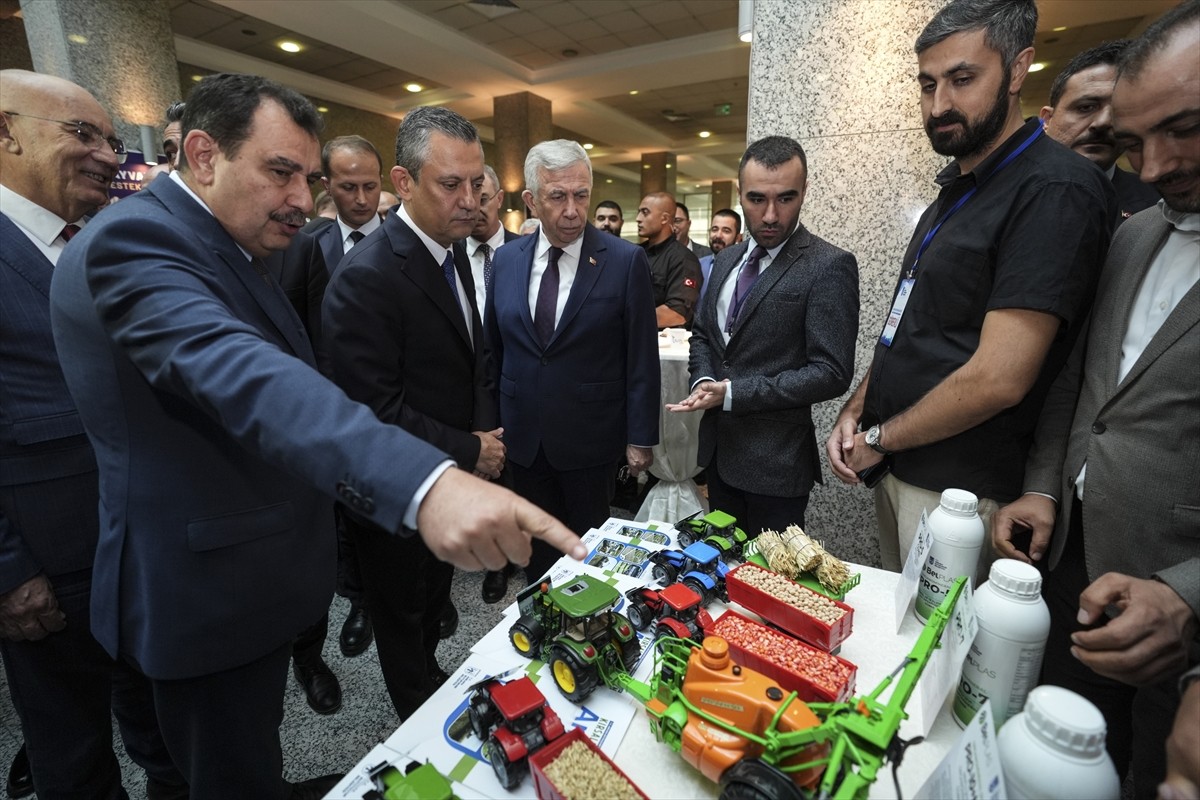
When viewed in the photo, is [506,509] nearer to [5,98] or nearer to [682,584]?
[682,584]

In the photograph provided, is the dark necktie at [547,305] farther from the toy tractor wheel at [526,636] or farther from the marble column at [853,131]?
the marble column at [853,131]


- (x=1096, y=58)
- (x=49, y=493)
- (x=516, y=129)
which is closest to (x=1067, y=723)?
(x=49, y=493)

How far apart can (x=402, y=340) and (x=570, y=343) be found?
63cm

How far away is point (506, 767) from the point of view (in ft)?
2.62

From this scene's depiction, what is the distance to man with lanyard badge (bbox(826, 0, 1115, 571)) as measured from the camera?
1255 millimetres

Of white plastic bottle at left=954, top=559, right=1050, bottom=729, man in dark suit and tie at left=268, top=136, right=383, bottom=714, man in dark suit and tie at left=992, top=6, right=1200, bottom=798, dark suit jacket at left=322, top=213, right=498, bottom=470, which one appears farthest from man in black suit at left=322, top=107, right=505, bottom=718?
man in dark suit and tie at left=992, top=6, right=1200, bottom=798

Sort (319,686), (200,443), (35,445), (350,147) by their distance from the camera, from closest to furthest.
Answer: (200,443) < (35,445) < (319,686) < (350,147)

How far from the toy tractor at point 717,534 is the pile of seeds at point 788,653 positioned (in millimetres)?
303

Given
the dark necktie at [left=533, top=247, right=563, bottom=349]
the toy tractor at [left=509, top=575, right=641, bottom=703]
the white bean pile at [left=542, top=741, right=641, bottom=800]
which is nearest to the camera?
the white bean pile at [left=542, top=741, right=641, bottom=800]

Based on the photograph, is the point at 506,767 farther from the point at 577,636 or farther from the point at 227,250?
the point at 227,250

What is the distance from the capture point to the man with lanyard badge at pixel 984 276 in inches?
49.4

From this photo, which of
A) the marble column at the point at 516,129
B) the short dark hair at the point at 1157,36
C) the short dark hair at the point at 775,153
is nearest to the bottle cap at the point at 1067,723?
the short dark hair at the point at 1157,36

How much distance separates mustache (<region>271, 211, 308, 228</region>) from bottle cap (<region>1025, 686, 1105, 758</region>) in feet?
4.60

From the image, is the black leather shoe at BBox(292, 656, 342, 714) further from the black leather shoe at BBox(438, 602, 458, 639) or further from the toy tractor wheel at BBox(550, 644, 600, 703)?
the toy tractor wheel at BBox(550, 644, 600, 703)
